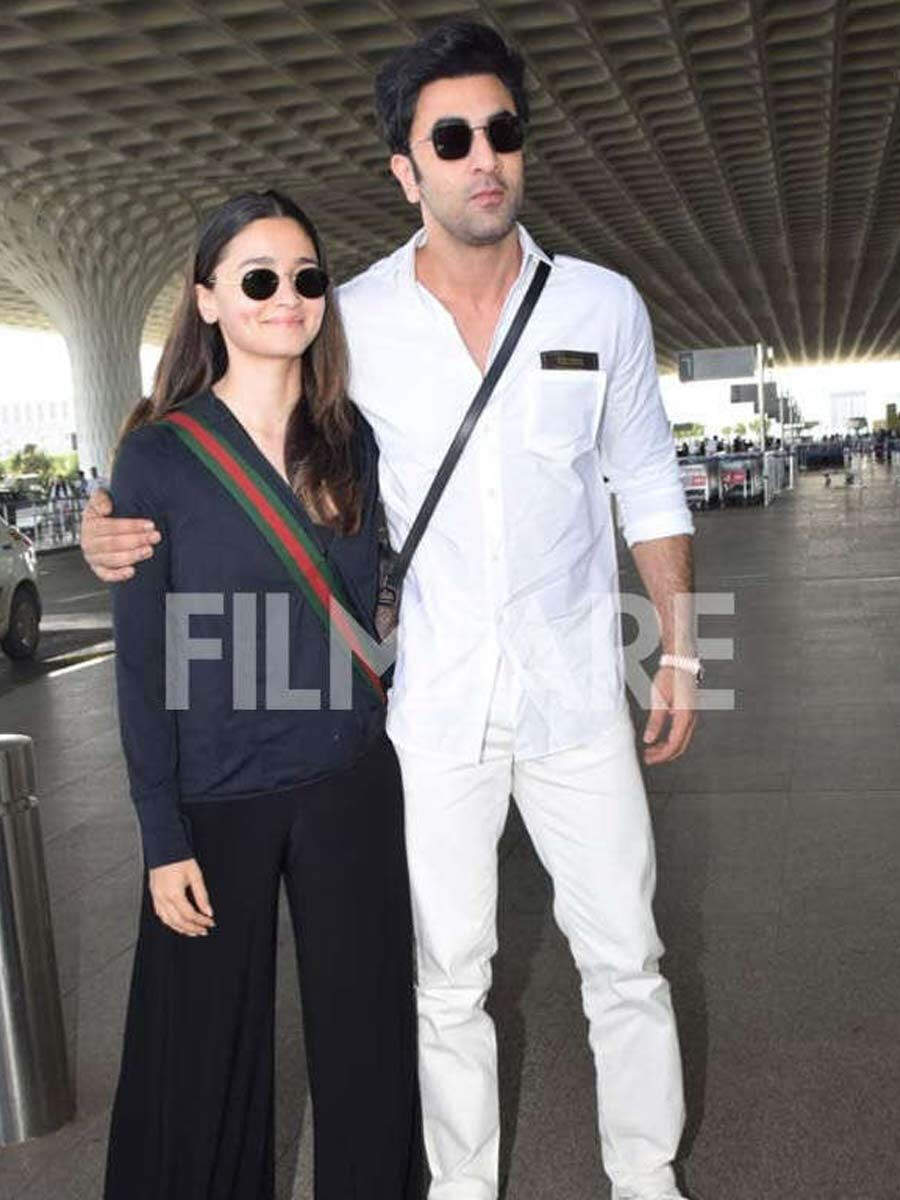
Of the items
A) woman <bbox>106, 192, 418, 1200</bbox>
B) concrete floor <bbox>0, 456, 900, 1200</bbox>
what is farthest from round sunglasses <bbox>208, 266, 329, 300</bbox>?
concrete floor <bbox>0, 456, 900, 1200</bbox>

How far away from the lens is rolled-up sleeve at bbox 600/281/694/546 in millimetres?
2490

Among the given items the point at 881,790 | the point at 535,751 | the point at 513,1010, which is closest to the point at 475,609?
the point at 535,751

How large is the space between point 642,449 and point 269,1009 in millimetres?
1088

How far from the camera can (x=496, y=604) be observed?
92.2 inches

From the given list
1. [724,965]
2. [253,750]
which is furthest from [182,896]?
[724,965]

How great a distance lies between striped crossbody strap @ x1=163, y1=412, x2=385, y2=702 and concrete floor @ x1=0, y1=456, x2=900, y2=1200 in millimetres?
1272

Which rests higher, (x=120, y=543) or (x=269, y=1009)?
(x=120, y=543)

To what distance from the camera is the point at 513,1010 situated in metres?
3.62

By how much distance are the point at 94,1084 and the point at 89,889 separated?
1638 millimetres

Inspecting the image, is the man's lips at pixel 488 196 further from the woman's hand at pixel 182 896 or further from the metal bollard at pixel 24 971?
the metal bollard at pixel 24 971

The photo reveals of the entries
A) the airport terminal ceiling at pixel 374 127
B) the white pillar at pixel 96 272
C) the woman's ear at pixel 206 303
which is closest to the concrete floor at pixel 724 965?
the woman's ear at pixel 206 303

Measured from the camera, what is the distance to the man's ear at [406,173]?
2402 millimetres

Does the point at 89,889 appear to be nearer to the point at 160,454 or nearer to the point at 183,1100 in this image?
the point at 183,1100

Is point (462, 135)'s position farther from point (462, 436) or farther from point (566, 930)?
point (566, 930)
